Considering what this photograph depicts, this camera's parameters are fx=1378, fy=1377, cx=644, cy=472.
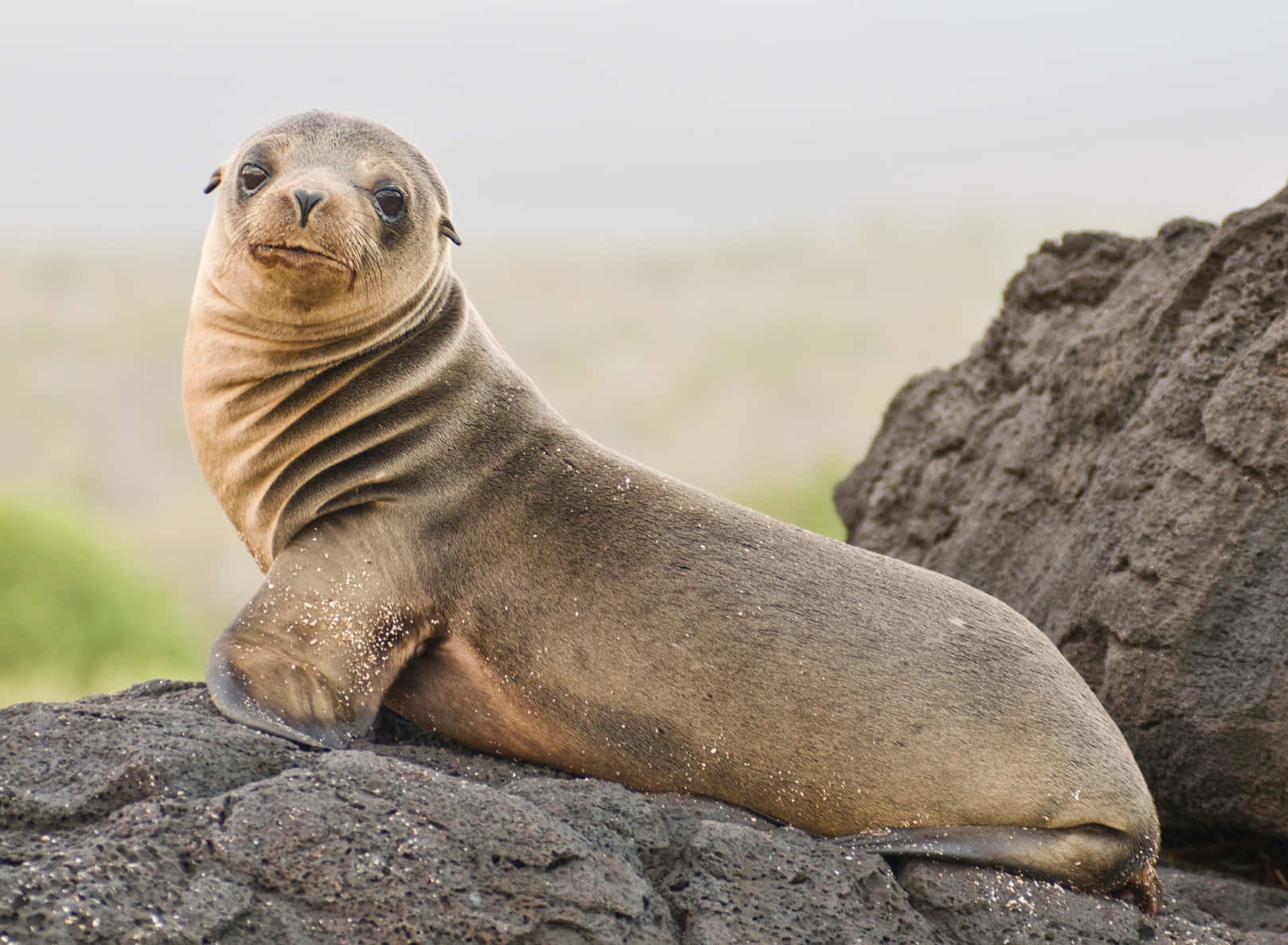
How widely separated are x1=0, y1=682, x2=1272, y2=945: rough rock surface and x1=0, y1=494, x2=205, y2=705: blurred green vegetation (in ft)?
47.6

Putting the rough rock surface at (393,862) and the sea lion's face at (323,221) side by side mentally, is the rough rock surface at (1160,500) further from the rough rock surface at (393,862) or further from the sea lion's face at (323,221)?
the sea lion's face at (323,221)

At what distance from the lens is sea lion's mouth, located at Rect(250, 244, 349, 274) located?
179 inches

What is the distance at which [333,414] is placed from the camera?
4.92 metres

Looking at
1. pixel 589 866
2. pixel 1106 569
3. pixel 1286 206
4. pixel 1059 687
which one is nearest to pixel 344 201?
pixel 589 866

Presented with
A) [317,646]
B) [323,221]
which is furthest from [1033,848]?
[323,221]

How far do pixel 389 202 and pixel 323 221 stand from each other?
1.26 feet

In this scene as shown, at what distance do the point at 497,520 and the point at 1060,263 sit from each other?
14.1 feet

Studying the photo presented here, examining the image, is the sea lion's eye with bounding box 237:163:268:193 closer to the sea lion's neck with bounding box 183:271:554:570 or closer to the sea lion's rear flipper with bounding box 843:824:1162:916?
the sea lion's neck with bounding box 183:271:554:570

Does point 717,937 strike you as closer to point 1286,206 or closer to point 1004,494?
point 1004,494

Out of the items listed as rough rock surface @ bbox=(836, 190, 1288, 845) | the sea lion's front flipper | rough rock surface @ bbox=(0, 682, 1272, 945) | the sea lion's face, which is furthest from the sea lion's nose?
rough rock surface @ bbox=(836, 190, 1288, 845)

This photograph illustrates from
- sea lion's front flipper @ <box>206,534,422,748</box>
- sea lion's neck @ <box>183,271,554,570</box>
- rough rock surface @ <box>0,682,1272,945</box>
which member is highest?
sea lion's neck @ <box>183,271,554,570</box>

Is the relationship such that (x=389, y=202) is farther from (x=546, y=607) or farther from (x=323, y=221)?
(x=546, y=607)

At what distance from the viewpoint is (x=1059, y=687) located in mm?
4707

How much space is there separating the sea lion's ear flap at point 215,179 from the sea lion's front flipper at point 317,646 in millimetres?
1459
